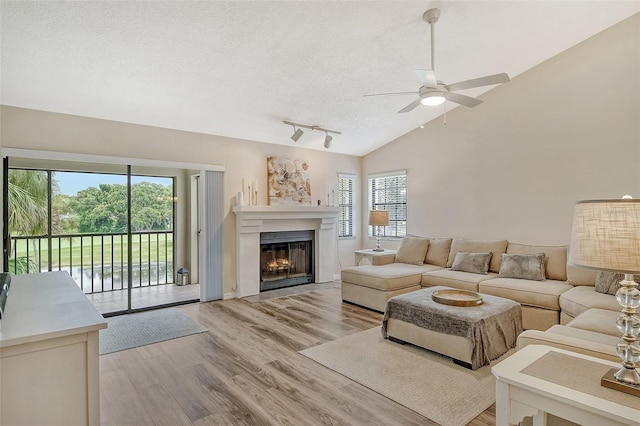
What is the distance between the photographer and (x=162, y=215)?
629cm

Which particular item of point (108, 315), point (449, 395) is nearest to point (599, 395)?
point (449, 395)

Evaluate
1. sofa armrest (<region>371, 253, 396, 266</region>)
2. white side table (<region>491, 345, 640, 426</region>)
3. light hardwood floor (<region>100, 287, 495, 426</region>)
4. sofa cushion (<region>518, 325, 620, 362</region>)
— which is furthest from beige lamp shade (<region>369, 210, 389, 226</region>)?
white side table (<region>491, 345, 640, 426</region>)

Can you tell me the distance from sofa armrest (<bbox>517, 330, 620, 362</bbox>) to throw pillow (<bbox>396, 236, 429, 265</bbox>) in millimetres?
3285

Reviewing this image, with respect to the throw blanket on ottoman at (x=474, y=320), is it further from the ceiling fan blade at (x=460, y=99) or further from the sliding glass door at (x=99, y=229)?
the sliding glass door at (x=99, y=229)

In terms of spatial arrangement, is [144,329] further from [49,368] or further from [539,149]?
[539,149]

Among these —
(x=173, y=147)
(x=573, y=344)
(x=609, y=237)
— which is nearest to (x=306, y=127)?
(x=173, y=147)

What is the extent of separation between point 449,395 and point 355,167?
207 inches

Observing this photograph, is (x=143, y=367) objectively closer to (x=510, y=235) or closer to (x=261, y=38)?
(x=261, y=38)

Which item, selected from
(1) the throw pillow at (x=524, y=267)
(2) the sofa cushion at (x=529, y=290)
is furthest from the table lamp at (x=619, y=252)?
(1) the throw pillow at (x=524, y=267)

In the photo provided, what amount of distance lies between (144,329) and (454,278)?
3901mm

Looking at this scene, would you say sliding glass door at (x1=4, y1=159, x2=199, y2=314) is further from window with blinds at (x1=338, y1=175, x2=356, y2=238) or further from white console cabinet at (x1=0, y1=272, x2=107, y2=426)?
white console cabinet at (x1=0, y1=272, x2=107, y2=426)

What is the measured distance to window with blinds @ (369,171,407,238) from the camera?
21.3ft

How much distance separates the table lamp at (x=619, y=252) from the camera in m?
1.31

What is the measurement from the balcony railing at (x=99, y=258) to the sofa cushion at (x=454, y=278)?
454cm
